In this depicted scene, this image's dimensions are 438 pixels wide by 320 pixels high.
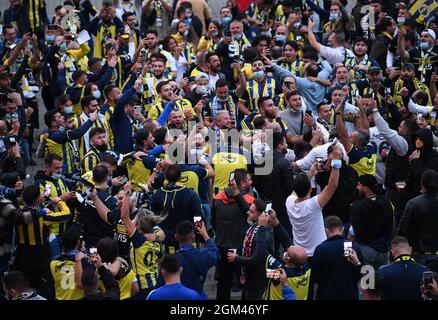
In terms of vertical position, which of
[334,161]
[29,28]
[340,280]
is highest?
[29,28]

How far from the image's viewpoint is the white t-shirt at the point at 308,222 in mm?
11641

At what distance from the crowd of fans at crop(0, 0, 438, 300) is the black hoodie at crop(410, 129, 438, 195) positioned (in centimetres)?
3

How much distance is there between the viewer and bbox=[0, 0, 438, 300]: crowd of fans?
10.5 meters

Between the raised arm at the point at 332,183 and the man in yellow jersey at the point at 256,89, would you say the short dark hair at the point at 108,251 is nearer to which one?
the raised arm at the point at 332,183

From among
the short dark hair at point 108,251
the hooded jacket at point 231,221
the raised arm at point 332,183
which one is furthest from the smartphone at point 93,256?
the raised arm at point 332,183

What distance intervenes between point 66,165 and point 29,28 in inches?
264

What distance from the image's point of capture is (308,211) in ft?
38.2

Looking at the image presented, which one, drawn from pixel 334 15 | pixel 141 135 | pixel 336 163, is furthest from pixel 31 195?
pixel 334 15

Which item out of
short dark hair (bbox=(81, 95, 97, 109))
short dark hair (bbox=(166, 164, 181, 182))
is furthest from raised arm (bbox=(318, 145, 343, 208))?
short dark hair (bbox=(81, 95, 97, 109))

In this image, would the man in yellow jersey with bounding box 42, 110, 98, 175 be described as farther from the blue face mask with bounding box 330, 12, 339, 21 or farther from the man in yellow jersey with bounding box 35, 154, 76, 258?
the blue face mask with bounding box 330, 12, 339, 21

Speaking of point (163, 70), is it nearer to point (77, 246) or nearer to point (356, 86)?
point (356, 86)

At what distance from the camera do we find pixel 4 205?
1156cm
